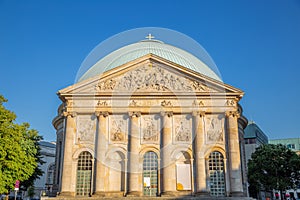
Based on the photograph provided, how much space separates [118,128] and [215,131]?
10.3 metres

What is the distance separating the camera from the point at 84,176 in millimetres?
34031

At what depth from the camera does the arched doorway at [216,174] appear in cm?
3341

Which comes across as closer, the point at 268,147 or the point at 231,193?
the point at 231,193

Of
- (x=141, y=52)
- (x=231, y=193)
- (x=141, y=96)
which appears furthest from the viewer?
(x=141, y=52)

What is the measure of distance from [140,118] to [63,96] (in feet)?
28.4

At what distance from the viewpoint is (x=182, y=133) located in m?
34.7

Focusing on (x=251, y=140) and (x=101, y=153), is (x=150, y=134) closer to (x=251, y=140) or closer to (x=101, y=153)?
(x=101, y=153)

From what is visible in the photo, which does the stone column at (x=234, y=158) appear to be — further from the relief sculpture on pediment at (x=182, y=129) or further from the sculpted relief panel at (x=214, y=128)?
the relief sculpture on pediment at (x=182, y=129)

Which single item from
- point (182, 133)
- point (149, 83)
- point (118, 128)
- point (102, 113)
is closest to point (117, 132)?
point (118, 128)

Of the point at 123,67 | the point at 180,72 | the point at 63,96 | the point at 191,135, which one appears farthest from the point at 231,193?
the point at 63,96

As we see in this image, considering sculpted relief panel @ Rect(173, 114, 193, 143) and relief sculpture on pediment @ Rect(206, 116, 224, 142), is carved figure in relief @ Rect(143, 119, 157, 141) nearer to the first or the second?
sculpted relief panel @ Rect(173, 114, 193, 143)

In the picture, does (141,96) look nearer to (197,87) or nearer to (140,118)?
(140,118)

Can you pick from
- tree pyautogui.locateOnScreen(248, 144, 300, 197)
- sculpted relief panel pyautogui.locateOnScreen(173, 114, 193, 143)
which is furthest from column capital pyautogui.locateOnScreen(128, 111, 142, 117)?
tree pyautogui.locateOnScreen(248, 144, 300, 197)

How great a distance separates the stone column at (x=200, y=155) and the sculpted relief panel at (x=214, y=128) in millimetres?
639
